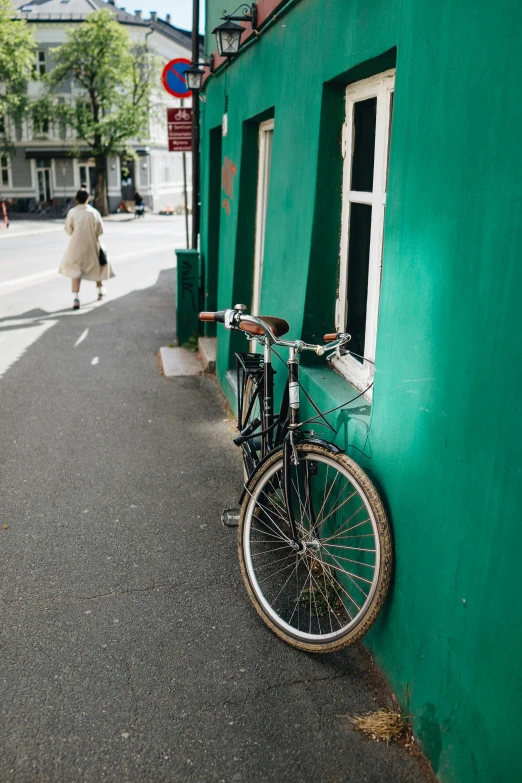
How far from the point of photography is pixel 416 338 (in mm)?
2891

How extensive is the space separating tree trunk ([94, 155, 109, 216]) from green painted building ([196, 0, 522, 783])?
43.2 m

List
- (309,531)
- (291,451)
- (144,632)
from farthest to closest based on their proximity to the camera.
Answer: (309,531) → (144,632) → (291,451)

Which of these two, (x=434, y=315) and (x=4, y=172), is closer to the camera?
(x=434, y=315)

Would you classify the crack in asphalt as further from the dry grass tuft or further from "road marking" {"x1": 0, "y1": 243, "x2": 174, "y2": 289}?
"road marking" {"x1": 0, "y1": 243, "x2": 174, "y2": 289}

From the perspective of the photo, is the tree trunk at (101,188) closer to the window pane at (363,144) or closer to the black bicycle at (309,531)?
the window pane at (363,144)

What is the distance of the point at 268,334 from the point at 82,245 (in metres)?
9.78

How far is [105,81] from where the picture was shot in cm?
4356

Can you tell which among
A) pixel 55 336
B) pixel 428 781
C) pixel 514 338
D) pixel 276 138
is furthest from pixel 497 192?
pixel 55 336

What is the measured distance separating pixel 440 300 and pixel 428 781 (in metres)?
1.71

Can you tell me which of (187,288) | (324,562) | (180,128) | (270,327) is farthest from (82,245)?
(324,562)

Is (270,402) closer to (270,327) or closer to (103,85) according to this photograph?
(270,327)

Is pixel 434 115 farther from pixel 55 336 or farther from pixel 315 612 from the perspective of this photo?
pixel 55 336

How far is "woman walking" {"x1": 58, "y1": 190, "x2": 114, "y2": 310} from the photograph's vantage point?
12805 mm

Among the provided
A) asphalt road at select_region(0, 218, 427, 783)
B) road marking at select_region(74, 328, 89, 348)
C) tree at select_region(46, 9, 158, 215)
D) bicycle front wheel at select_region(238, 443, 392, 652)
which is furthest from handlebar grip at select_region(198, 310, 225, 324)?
tree at select_region(46, 9, 158, 215)
